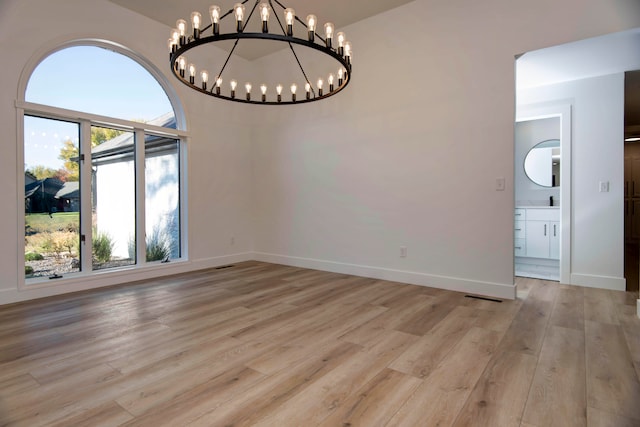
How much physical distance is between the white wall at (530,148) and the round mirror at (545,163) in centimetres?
5

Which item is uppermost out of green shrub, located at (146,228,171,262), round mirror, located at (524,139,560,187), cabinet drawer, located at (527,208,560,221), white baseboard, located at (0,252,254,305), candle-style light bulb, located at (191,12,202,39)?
candle-style light bulb, located at (191,12,202,39)

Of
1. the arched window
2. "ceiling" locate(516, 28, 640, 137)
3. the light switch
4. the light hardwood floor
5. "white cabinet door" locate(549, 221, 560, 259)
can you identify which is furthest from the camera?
"white cabinet door" locate(549, 221, 560, 259)

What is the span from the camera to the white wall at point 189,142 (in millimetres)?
3287

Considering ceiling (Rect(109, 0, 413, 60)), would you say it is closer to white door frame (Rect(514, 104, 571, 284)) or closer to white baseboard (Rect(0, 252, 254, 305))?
white door frame (Rect(514, 104, 571, 284))

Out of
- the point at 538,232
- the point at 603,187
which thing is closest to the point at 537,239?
the point at 538,232

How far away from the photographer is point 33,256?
3.55 meters

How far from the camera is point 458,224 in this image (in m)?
3.72

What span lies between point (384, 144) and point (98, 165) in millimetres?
3572

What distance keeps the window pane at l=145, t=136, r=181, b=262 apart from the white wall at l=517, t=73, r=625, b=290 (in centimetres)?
529

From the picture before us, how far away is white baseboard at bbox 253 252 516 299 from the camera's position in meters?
3.46

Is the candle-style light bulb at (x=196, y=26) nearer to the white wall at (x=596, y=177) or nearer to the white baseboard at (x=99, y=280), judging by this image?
the white baseboard at (x=99, y=280)

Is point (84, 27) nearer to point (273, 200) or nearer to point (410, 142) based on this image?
point (273, 200)

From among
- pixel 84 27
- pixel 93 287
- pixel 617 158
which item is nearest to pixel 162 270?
pixel 93 287

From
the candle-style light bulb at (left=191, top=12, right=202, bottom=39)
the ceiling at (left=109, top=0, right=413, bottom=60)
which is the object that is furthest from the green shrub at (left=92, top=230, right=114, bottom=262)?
the candle-style light bulb at (left=191, top=12, right=202, bottom=39)
